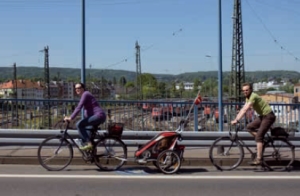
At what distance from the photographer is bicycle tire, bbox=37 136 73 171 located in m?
9.21

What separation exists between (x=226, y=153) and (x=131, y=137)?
2.26 metres

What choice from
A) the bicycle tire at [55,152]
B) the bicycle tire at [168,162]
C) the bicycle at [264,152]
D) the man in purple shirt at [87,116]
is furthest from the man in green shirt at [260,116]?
the bicycle tire at [55,152]

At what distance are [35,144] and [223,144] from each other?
4.29 m

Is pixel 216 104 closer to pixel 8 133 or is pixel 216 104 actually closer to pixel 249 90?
pixel 249 90

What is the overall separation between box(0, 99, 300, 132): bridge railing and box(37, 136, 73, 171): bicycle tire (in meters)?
1.92

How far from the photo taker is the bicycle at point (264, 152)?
30.8ft

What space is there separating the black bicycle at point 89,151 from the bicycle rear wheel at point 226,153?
75.3 inches

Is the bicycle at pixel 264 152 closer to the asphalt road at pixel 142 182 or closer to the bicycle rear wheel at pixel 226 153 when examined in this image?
the bicycle rear wheel at pixel 226 153

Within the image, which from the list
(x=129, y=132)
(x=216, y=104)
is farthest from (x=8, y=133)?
(x=216, y=104)

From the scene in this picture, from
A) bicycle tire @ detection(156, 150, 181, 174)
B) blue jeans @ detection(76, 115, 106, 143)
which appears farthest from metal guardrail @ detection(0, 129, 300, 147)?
bicycle tire @ detection(156, 150, 181, 174)

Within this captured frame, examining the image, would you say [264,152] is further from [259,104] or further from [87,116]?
[87,116]

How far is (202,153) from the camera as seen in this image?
10680mm

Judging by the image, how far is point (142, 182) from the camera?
26.4 ft

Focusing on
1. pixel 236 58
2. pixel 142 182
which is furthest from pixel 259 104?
pixel 236 58
